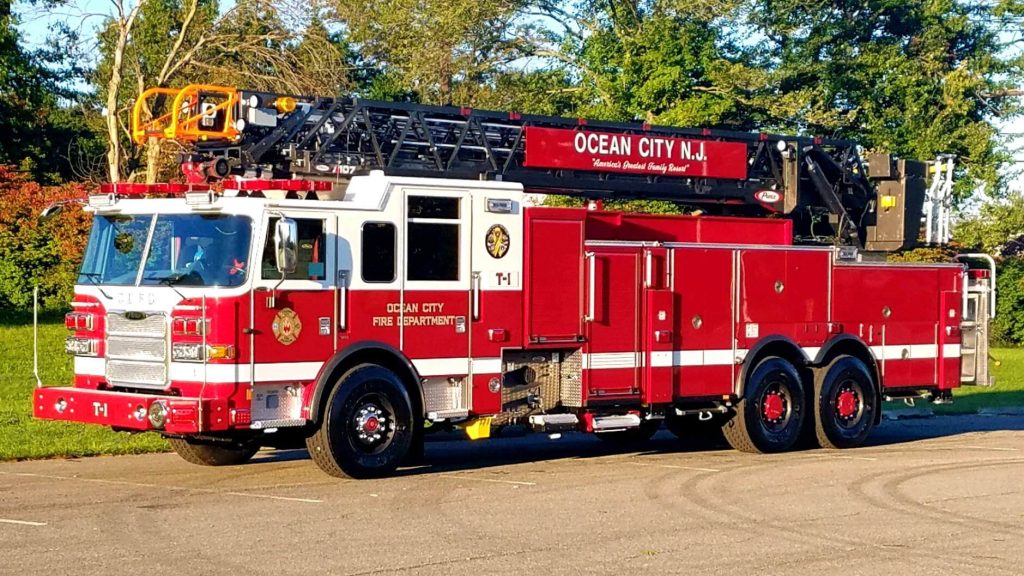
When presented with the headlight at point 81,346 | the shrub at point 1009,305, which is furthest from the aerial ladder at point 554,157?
the shrub at point 1009,305

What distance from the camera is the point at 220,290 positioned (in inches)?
491

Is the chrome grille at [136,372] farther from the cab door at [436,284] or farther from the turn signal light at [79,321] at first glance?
the cab door at [436,284]

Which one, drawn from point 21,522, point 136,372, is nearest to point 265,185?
point 136,372

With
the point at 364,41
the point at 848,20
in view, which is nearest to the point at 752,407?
the point at 364,41

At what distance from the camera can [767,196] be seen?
18.2 meters

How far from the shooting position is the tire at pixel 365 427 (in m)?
12.9

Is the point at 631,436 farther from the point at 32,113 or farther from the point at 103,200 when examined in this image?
the point at 32,113

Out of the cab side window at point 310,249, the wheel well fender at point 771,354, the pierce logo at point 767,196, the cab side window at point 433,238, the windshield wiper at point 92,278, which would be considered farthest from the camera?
the pierce logo at point 767,196

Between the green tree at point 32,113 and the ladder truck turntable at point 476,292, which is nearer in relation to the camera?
the ladder truck turntable at point 476,292

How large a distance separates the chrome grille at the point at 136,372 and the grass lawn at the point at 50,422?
2.19 metres

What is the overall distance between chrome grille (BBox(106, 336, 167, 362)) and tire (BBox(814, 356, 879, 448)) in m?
7.73

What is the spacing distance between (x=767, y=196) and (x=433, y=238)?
5.83 meters

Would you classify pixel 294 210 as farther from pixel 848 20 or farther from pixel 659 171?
pixel 848 20

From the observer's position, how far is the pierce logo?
59.7 ft
